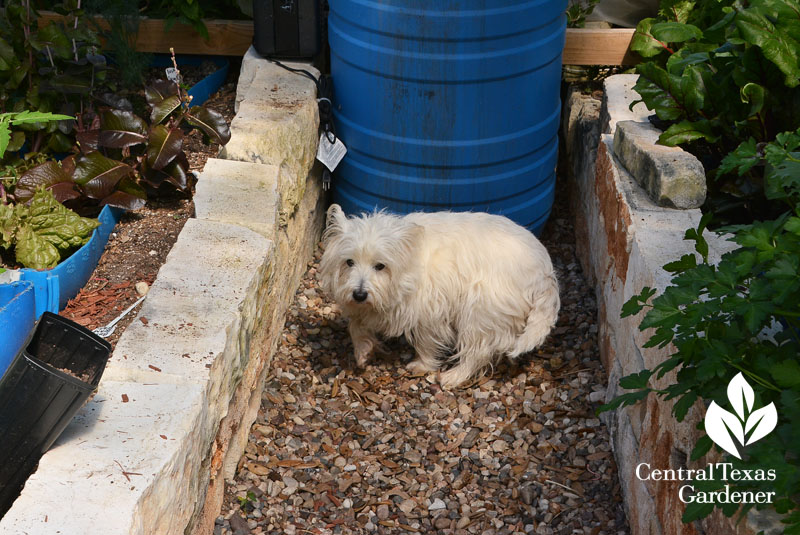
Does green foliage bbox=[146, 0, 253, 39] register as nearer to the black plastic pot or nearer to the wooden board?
the wooden board

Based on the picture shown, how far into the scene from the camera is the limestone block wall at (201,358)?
199 cm

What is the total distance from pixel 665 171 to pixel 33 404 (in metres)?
2.18

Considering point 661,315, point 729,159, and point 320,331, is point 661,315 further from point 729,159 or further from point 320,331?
point 320,331

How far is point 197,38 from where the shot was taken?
4652mm

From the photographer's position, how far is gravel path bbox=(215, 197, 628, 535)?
2.92 meters

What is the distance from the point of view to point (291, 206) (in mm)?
3709

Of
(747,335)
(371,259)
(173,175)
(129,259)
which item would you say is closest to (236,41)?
(173,175)

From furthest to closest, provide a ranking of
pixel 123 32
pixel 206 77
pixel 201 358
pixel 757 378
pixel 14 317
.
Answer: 1. pixel 206 77
2. pixel 123 32
3. pixel 14 317
4. pixel 201 358
5. pixel 757 378

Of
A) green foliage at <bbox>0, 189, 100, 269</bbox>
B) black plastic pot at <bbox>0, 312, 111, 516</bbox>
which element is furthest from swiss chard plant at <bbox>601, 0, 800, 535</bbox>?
green foliage at <bbox>0, 189, 100, 269</bbox>

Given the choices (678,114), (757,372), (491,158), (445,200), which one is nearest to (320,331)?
(445,200)

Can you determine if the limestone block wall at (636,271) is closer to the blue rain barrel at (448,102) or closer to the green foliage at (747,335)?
the green foliage at (747,335)

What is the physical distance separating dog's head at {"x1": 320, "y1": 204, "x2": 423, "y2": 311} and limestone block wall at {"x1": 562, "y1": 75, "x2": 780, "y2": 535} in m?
0.81

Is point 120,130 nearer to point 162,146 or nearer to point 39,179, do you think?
point 162,146

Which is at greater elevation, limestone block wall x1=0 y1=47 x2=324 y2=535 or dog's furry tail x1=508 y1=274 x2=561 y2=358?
limestone block wall x1=0 y1=47 x2=324 y2=535
